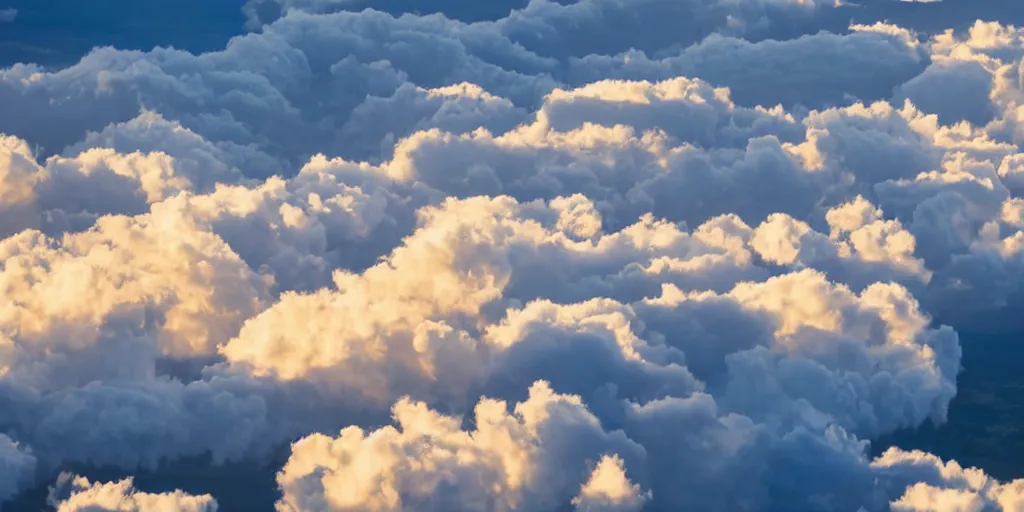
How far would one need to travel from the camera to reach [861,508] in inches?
7840

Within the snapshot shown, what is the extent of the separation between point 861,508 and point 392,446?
69930 mm

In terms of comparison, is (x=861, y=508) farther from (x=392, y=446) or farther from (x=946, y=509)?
(x=392, y=446)

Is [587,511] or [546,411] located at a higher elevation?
[546,411]

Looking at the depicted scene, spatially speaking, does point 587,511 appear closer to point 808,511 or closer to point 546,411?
point 546,411

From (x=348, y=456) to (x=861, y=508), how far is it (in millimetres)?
75804

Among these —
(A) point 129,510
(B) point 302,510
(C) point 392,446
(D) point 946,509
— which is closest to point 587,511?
(C) point 392,446

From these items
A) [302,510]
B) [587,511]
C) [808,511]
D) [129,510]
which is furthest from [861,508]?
[129,510]

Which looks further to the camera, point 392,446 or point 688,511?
point 688,511

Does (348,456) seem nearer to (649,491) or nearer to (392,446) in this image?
(392,446)

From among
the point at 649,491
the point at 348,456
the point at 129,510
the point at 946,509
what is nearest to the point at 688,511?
the point at 649,491

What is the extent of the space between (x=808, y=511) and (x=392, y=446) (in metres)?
62.8

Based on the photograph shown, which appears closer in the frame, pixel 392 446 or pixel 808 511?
pixel 392 446

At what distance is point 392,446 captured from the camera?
187m

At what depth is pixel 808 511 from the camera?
19988 centimetres
